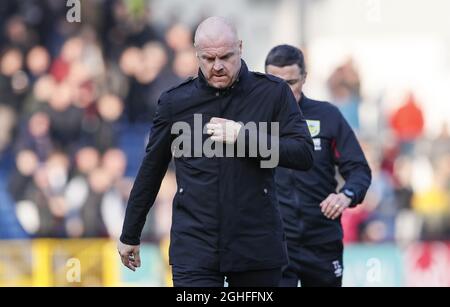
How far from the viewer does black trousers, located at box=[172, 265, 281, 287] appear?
21.6 ft

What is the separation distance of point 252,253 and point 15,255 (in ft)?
24.5

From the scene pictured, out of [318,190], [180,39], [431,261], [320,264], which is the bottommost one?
[431,261]

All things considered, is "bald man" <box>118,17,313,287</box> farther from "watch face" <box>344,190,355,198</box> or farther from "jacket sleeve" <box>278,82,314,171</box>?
"watch face" <box>344,190,355,198</box>

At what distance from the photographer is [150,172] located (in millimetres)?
6785

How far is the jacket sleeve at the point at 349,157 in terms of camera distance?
834 cm

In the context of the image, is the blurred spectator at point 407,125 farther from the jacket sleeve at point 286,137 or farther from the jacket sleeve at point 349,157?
the jacket sleeve at point 286,137

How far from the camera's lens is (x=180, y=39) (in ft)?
48.0

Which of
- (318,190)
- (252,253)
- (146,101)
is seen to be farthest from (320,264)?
(146,101)

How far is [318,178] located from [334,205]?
0.36m

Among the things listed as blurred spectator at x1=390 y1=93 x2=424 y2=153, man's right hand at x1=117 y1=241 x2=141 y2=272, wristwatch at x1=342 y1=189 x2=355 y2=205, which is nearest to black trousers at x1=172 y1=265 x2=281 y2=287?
man's right hand at x1=117 y1=241 x2=141 y2=272

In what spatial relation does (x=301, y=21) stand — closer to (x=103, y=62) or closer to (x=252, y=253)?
(x=103, y=62)

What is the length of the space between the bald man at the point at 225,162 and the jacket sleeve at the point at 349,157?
1.71 meters

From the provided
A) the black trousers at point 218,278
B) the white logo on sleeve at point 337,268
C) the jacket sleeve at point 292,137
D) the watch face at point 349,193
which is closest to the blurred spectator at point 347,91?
the white logo on sleeve at point 337,268

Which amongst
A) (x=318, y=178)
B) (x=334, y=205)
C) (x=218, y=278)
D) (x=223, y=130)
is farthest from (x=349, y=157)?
(x=223, y=130)
